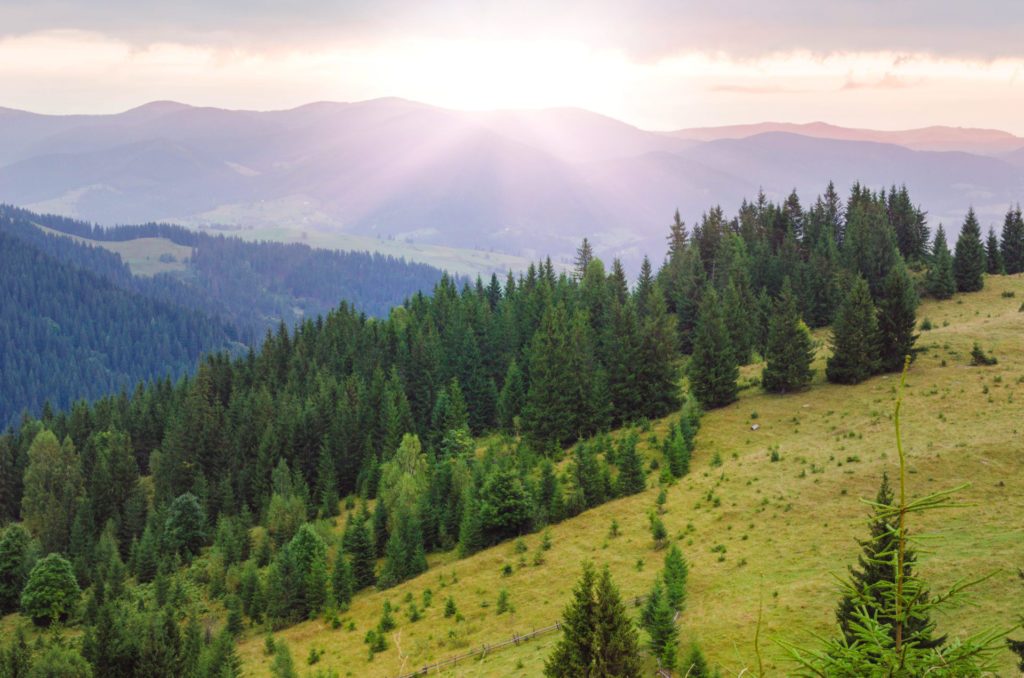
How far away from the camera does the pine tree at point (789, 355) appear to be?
75.9m

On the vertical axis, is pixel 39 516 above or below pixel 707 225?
below

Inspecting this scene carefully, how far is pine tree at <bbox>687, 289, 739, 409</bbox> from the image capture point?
261 feet

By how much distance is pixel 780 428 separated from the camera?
69.3 metres

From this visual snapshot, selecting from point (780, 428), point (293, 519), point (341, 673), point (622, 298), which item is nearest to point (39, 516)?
point (293, 519)

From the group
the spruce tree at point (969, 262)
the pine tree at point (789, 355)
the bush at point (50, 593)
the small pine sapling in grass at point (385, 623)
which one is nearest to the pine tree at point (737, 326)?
the pine tree at point (789, 355)

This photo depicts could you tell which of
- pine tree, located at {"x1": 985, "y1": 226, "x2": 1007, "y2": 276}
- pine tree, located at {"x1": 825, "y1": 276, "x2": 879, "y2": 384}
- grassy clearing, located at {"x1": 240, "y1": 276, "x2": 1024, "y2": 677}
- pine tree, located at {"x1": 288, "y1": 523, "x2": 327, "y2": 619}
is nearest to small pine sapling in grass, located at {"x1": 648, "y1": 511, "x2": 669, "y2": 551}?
grassy clearing, located at {"x1": 240, "y1": 276, "x2": 1024, "y2": 677}

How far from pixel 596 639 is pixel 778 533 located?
86.3ft

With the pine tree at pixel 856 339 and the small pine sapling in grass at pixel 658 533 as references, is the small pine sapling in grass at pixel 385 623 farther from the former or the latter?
the pine tree at pixel 856 339

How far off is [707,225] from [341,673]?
11093 cm

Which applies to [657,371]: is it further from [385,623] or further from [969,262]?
[969,262]

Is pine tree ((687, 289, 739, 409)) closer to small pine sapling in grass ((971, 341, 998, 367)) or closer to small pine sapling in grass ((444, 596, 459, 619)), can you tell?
small pine sapling in grass ((971, 341, 998, 367))

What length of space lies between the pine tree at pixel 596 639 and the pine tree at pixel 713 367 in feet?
176

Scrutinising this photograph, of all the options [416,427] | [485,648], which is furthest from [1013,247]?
[485,648]

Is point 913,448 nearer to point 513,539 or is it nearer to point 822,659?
point 513,539
